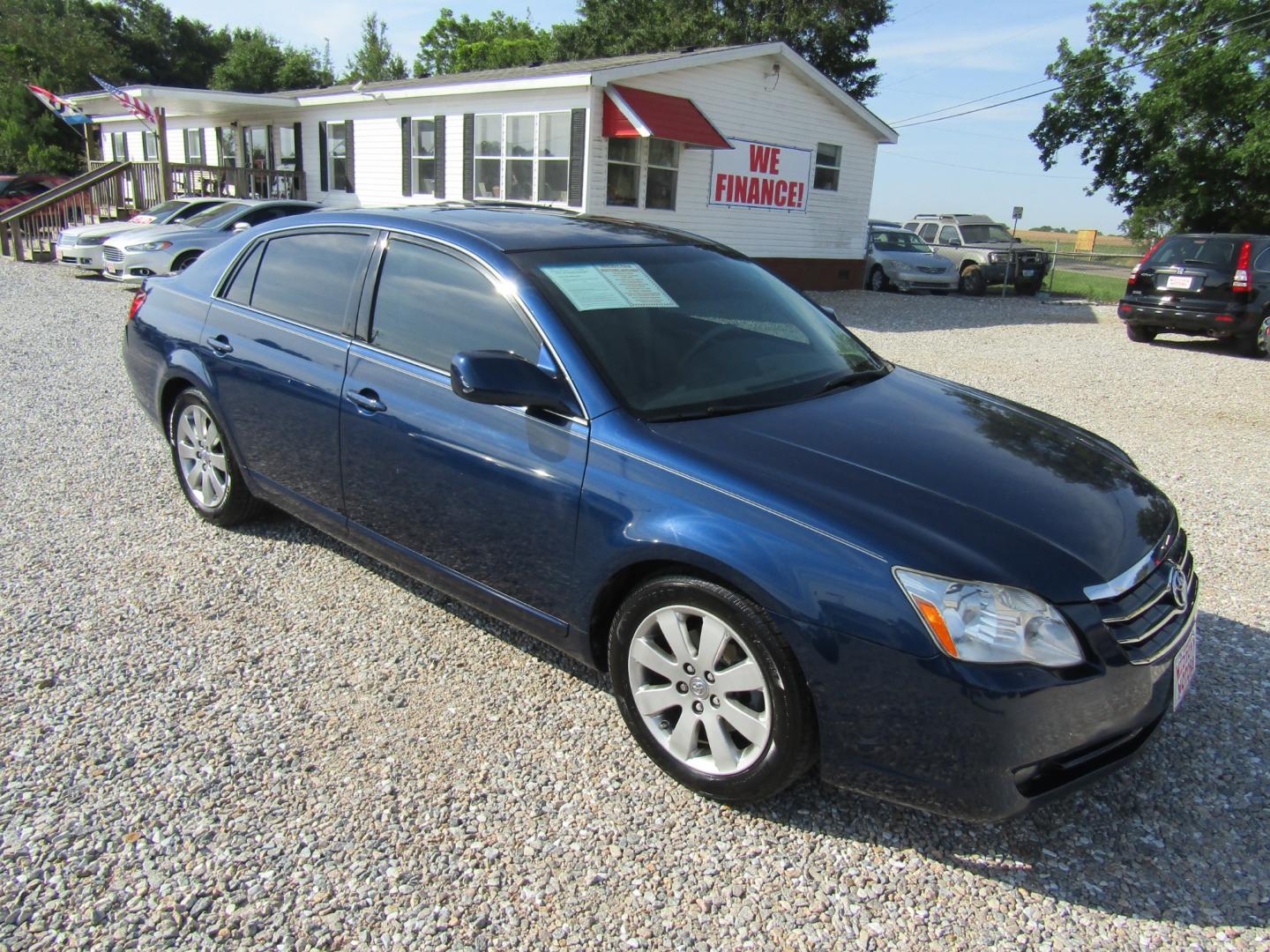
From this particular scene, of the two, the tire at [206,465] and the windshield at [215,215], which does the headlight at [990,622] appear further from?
the windshield at [215,215]

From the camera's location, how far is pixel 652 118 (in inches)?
595

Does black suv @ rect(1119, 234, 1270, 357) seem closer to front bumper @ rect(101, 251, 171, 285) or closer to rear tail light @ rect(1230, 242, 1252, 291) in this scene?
rear tail light @ rect(1230, 242, 1252, 291)

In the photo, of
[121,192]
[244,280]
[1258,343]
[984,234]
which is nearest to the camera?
[244,280]

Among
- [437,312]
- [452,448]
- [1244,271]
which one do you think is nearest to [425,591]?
[452,448]

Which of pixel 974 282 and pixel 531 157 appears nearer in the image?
pixel 531 157

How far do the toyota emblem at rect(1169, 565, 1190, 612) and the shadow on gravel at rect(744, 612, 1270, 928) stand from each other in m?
0.56

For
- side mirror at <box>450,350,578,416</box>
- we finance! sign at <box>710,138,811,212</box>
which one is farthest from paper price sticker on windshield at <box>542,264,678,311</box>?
we finance! sign at <box>710,138,811,212</box>

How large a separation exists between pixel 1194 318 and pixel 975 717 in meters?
12.2

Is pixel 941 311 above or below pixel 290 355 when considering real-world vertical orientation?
below

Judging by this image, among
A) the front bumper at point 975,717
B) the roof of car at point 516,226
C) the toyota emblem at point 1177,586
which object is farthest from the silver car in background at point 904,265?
the front bumper at point 975,717

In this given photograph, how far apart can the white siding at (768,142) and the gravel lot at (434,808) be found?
42.4ft

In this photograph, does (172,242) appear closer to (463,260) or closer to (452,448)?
(463,260)

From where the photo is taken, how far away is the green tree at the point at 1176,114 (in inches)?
952

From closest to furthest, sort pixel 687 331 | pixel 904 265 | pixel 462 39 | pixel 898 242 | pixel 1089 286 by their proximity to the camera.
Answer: pixel 687 331 < pixel 904 265 < pixel 898 242 < pixel 1089 286 < pixel 462 39
